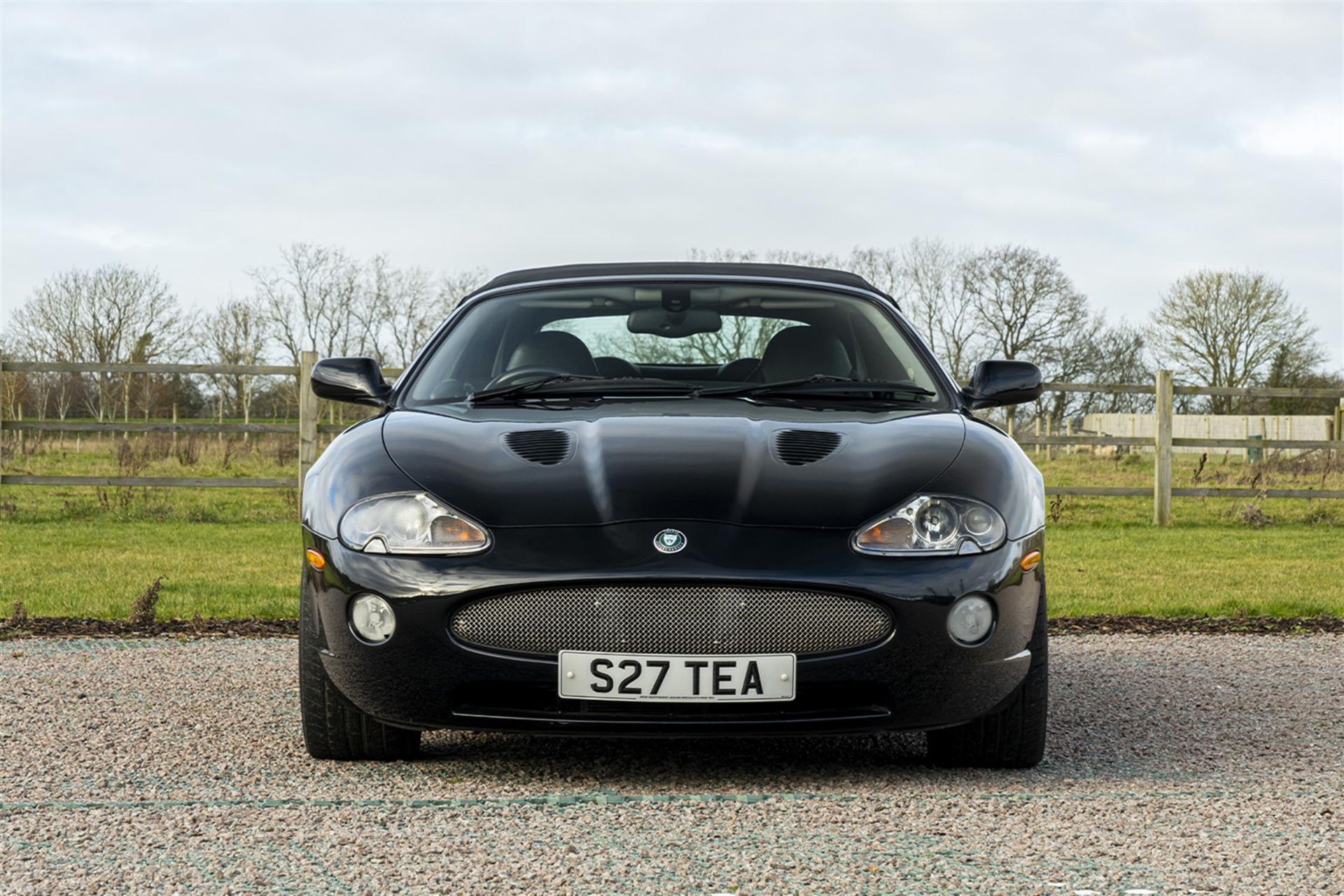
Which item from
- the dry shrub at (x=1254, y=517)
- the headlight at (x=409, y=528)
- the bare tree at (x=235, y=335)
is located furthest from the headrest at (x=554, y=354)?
the bare tree at (x=235, y=335)

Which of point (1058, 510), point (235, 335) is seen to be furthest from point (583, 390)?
point (235, 335)

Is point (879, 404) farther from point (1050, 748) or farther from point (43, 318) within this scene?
point (43, 318)

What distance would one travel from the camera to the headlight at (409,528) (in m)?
3.25

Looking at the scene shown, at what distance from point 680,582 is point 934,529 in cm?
63

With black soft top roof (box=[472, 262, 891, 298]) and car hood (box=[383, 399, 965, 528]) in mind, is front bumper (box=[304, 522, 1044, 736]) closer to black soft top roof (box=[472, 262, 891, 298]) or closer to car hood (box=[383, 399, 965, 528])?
car hood (box=[383, 399, 965, 528])

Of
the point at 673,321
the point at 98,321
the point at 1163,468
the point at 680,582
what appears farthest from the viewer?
the point at 98,321

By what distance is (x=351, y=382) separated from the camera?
14.5 ft

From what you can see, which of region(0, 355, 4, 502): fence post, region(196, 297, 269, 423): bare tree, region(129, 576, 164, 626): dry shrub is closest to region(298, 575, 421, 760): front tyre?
region(129, 576, 164, 626): dry shrub

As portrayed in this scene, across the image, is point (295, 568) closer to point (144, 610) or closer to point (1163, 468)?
point (144, 610)

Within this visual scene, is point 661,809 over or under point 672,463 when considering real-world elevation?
under

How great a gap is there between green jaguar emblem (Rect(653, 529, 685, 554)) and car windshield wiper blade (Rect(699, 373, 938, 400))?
985 mm

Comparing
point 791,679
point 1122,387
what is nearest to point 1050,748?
point 791,679

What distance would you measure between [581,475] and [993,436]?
46.2 inches

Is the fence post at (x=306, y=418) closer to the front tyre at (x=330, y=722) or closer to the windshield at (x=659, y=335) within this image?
the windshield at (x=659, y=335)
